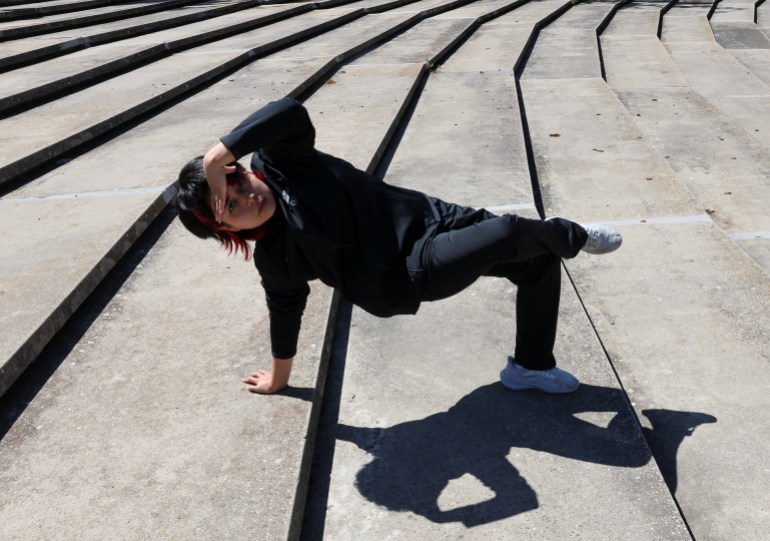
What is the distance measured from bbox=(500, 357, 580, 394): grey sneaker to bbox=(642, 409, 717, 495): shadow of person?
0.31 metres

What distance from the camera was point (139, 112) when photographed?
Answer: 234 inches

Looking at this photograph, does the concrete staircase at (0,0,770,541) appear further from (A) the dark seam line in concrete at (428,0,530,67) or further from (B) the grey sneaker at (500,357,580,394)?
(A) the dark seam line in concrete at (428,0,530,67)

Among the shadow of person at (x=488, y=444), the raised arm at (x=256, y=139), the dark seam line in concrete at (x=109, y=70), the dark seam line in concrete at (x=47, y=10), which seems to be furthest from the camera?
the dark seam line in concrete at (x=47, y=10)

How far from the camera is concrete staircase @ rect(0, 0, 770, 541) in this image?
245cm

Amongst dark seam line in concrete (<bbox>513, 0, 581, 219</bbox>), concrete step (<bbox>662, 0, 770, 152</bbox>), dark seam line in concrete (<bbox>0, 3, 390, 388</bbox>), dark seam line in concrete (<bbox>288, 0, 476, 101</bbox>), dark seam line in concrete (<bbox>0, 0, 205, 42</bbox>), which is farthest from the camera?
dark seam line in concrete (<bbox>0, 0, 205, 42</bbox>)

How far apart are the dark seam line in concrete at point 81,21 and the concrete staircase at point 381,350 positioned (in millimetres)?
1842

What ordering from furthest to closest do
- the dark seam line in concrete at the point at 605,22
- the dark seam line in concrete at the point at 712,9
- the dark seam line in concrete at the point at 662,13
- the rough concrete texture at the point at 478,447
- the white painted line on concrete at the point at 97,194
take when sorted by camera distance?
the dark seam line in concrete at the point at 712,9
the dark seam line in concrete at the point at 662,13
the dark seam line in concrete at the point at 605,22
the white painted line on concrete at the point at 97,194
the rough concrete texture at the point at 478,447

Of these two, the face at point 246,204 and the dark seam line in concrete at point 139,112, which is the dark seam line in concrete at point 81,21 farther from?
the face at point 246,204

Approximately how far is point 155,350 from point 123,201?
135 centimetres

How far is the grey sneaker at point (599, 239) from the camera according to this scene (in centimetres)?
278

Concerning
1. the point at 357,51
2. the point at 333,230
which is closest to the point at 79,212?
the point at 333,230

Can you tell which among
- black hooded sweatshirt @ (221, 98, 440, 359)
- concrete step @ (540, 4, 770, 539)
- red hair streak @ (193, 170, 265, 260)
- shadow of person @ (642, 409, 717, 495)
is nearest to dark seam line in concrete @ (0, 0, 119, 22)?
concrete step @ (540, 4, 770, 539)

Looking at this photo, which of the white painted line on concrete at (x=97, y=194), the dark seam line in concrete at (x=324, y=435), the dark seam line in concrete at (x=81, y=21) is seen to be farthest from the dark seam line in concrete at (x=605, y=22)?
the dark seam line in concrete at (x=324, y=435)

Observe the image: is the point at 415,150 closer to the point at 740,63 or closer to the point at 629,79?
the point at 629,79
